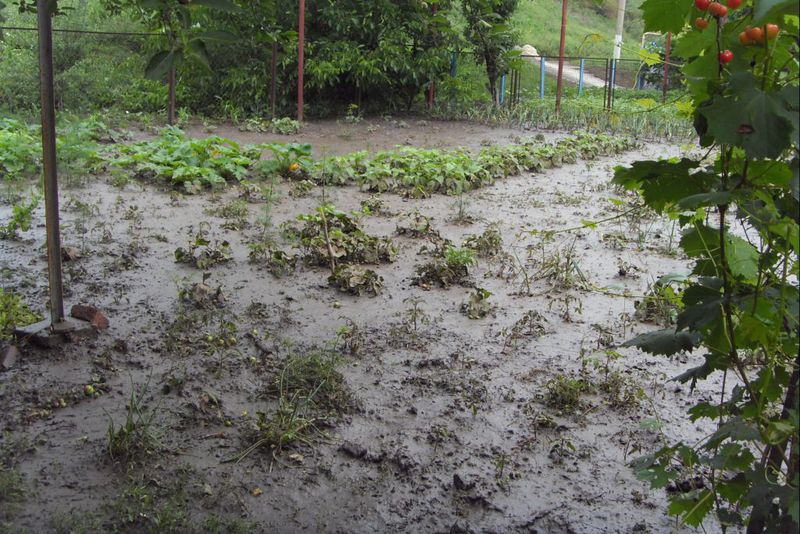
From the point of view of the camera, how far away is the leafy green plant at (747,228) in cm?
159

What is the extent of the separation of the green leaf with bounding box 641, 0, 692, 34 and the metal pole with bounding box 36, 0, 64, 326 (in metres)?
2.43

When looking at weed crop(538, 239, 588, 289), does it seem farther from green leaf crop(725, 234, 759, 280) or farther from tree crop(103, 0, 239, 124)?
tree crop(103, 0, 239, 124)

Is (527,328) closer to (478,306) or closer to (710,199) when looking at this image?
(478,306)

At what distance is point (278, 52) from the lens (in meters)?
13.4

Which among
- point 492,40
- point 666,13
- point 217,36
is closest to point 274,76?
point 492,40

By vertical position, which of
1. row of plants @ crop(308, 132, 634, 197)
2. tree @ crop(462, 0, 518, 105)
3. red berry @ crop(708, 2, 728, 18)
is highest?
tree @ crop(462, 0, 518, 105)

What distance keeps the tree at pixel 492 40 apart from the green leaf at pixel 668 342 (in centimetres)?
1231

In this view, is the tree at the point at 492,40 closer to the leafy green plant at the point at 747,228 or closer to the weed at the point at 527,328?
the weed at the point at 527,328

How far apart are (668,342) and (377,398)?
1.71 metres

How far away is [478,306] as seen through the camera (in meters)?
4.57

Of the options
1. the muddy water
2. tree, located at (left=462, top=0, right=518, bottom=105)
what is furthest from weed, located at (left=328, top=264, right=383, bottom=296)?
tree, located at (left=462, top=0, right=518, bottom=105)

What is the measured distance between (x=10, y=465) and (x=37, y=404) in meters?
0.46

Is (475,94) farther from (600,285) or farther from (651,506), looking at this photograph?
(651,506)

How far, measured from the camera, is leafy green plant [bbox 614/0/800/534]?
159 centimetres
